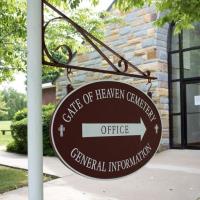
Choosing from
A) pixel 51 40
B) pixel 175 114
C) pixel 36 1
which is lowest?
pixel 175 114

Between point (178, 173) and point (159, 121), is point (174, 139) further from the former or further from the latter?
point (159, 121)

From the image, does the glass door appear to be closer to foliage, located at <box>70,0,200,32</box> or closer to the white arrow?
foliage, located at <box>70,0,200,32</box>

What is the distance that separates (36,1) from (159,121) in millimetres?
1109

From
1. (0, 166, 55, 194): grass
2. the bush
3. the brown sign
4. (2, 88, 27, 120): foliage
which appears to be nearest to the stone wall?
the bush

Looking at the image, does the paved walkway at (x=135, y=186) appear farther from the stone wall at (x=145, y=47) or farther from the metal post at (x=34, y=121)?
the metal post at (x=34, y=121)

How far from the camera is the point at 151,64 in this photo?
14.3 metres

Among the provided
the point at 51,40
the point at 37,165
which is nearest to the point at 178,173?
the point at 51,40

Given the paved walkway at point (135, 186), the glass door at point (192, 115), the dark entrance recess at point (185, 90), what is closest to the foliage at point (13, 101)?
the dark entrance recess at point (185, 90)

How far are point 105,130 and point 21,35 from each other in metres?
7.54

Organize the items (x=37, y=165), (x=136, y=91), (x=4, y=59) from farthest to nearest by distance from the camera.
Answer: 1. (x=4, y=59)
2. (x=136, y=91)
3. (x=37, y=165)

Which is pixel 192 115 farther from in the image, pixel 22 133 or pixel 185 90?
pixel 22 133

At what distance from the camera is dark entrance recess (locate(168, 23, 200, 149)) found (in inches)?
561

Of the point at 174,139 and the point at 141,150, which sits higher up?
the point at 141,150

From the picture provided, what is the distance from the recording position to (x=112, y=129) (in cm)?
258
